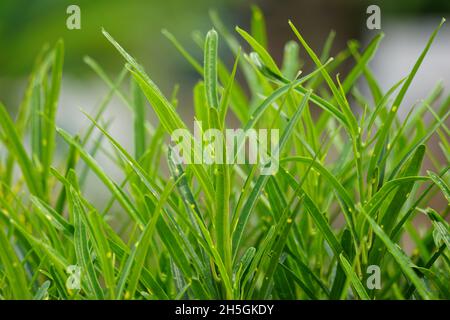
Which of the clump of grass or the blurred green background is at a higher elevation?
the blurred green background

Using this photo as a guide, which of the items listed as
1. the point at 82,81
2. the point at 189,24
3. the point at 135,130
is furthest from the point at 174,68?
the point at 135,130

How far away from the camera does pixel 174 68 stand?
4211mm
